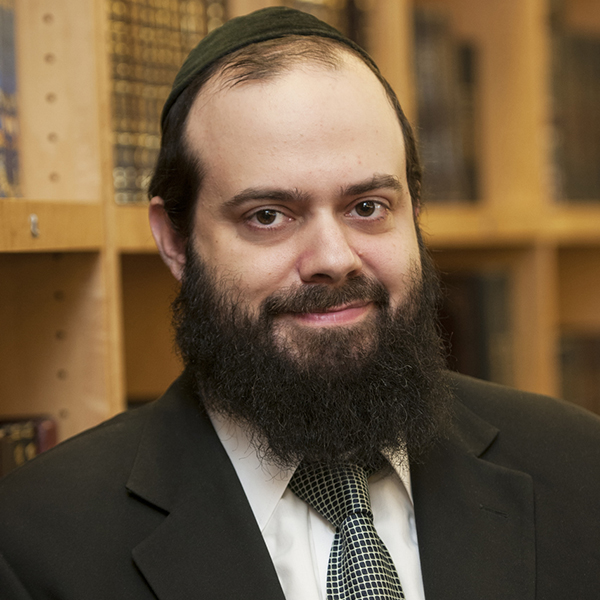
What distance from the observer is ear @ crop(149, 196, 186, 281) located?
1.17 meters

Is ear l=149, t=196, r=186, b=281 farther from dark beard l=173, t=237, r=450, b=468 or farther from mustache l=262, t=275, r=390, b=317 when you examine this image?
mustache l=262, t=275, r=390, b=317

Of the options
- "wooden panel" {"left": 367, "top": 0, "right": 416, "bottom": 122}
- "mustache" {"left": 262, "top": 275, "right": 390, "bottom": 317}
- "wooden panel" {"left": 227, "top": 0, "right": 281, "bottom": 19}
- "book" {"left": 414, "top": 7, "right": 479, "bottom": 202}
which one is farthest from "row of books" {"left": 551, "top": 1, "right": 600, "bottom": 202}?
"mustache" {"left": 262, "top": 275, "right": 390, "bottom": 317}

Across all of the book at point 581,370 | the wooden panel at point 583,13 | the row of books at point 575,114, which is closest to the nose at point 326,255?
the row of books at point 575,114

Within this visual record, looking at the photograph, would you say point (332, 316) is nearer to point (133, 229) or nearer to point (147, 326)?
point (133, 229)

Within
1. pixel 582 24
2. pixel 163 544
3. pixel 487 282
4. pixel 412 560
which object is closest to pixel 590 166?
pixel 487 282

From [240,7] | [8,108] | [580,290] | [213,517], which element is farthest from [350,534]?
[580,290]

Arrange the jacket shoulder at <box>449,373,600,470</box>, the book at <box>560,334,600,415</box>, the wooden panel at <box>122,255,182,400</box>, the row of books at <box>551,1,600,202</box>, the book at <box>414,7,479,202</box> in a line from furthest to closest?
1. the book at <box>560,334,600,415</box>
2. the row of books at <box>551,1,600,202</box>
3. the book at <box>414,7,479,202</box>
4. the wooden panel at <box>122,255,182,400</box>
5. the jacket shoulder at <box>449,373,600,470</box>

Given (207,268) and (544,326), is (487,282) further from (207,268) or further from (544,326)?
(207,268)

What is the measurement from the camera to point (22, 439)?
1153mm

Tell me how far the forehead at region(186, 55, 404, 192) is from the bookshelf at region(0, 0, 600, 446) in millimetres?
234

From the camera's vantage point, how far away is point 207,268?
1.08m

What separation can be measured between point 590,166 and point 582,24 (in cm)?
68

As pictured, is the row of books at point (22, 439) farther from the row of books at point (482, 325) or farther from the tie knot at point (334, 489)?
the row of books at point (482, 325)

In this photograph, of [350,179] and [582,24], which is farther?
[582,24]
